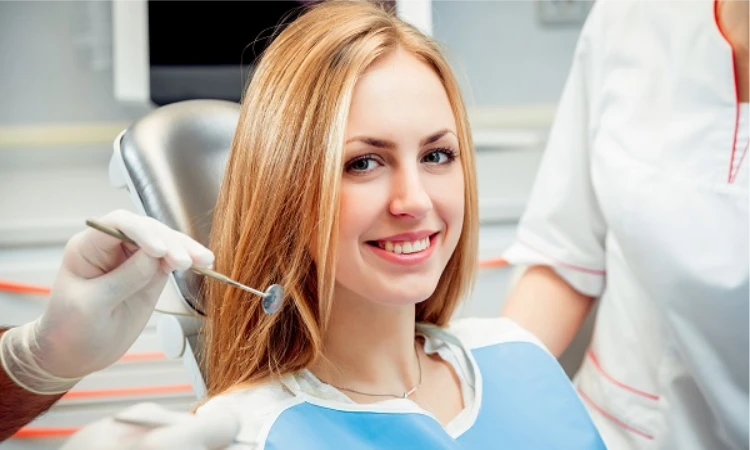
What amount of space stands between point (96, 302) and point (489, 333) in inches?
23.1

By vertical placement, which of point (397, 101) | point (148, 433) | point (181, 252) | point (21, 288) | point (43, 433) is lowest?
point (43, 433)

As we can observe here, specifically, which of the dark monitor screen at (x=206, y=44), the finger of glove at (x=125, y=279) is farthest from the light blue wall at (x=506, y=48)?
the finger of glove at (x=125, y=279)

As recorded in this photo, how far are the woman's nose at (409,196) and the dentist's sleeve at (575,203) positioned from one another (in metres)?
0.47

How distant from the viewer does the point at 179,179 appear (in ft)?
3.64

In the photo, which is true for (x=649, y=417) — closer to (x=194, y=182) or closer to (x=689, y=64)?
(x=689, y=64)

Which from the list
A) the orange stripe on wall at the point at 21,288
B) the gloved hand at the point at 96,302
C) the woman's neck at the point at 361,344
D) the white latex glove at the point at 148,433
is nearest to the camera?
the white latex glove at the point at 148,433

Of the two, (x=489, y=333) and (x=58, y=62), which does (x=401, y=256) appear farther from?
(x=58, y=62)

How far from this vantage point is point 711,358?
1.13 meters

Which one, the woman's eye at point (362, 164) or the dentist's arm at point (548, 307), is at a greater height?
the woman's eye at point (362, 164)

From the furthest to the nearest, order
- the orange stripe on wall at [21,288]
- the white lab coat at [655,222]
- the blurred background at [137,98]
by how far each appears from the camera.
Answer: the blurred background at [137,98]
the orange stripe on wall at [21,288]
the white lab coat at [655,222]

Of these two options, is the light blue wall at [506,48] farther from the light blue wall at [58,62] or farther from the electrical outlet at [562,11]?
the light blue wall at [58,62]

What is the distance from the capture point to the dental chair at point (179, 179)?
109 centimetres

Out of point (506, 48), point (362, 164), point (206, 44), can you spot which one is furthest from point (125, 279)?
point (506, 48)

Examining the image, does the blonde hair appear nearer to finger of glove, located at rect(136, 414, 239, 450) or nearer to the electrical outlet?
finger of glove, located at rect(136, 414, 239, 450)
